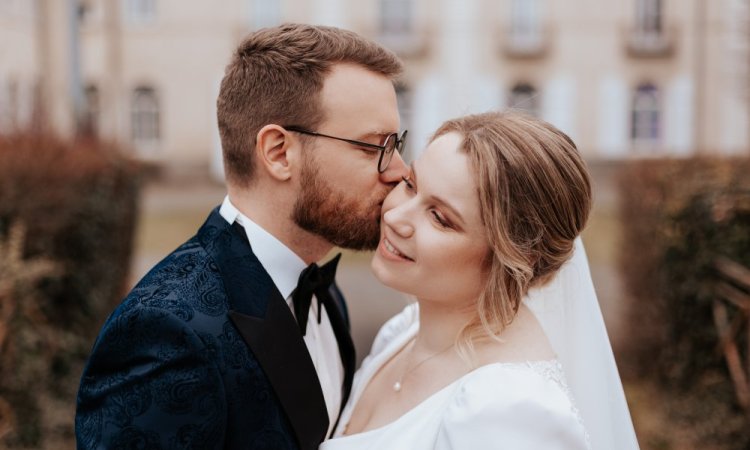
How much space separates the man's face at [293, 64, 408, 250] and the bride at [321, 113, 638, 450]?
0.08 m

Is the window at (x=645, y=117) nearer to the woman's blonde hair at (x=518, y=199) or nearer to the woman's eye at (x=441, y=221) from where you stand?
the woman's blonde hair at (x=518, y=199)

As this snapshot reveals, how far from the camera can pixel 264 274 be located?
212 cm

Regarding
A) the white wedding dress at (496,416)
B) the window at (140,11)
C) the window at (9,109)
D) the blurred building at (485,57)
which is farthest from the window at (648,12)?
the white wedding dress at (496,416)

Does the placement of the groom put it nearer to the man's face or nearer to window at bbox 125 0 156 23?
the man's face

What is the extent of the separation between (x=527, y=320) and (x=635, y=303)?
5.51m

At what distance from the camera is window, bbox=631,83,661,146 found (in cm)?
2573

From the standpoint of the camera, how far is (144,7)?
25547 mm

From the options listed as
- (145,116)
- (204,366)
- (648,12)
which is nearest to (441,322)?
(204,366)

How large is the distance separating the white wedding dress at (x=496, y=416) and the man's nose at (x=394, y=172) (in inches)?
23.9

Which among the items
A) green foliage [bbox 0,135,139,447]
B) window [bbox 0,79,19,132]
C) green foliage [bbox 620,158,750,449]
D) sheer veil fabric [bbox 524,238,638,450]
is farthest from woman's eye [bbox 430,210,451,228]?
window [bbox 0,79,19,132]

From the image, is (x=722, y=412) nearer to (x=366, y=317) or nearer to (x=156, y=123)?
(x=366, y=317)

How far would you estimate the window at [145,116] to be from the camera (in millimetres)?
25922

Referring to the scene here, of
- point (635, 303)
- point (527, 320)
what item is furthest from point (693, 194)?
point (527, 320)

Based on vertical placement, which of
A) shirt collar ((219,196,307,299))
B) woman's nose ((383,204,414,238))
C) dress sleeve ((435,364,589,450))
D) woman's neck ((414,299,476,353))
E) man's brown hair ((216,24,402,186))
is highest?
man's brown hair ((216,24,402,186))
